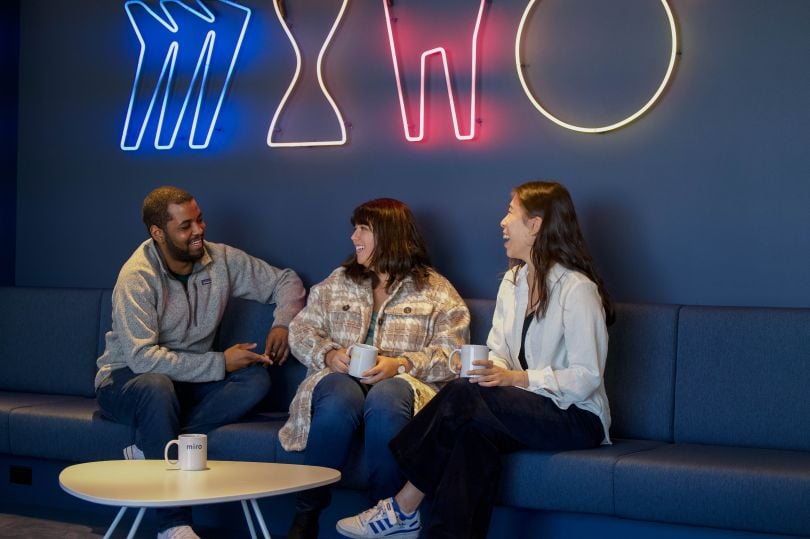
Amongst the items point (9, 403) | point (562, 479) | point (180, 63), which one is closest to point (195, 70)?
point (180, 63)

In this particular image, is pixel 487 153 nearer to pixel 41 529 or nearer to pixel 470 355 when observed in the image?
pixel 470 355

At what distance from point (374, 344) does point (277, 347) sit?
489 millimetres

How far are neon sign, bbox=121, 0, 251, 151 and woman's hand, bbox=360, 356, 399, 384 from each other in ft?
5.27

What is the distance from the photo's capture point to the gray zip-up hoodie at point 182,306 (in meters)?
3.99

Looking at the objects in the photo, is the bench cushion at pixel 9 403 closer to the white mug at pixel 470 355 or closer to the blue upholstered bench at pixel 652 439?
the blue upholstered bench at pixel 652 439

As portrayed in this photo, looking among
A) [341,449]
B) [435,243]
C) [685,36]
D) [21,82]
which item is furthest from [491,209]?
[21,82]

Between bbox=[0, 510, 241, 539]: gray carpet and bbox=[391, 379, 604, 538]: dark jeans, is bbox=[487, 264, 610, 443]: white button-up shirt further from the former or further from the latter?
bbox=[0, 510, 241, 539]: gray carpet

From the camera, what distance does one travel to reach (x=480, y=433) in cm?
325

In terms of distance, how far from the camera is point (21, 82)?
17.5 ft

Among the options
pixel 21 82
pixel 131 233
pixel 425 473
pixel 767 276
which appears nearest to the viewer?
pixel 425 473

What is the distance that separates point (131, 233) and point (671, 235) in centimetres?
246

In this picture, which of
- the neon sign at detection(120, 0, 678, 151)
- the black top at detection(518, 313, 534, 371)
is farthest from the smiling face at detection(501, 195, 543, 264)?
the neon sign at detection(120, 0, 678, 151)

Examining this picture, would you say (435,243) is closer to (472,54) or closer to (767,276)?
(472,54)

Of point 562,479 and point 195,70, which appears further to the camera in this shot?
point 195,70
